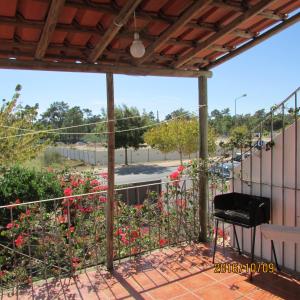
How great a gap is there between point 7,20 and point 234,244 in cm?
319

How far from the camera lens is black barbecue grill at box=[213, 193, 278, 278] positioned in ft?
9.64

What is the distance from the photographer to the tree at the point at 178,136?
18266 millimetres

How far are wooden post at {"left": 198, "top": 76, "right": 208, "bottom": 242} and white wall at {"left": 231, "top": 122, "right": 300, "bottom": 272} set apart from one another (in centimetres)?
49

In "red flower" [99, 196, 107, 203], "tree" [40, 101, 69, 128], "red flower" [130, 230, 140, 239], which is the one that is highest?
"tree" [40, 101, 69, 128]

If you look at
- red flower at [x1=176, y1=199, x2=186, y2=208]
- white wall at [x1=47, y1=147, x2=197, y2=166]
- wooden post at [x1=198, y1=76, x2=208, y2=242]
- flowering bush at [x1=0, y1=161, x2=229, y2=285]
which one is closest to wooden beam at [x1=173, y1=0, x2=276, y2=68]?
wooden post at [x1=198, y1=76, x2=208, y2=242]

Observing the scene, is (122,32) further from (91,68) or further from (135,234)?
(135,234)

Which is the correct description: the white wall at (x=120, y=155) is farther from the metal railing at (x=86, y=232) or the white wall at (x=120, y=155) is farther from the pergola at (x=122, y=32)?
the pergola at (x=122, y=32)

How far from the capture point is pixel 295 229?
262cm

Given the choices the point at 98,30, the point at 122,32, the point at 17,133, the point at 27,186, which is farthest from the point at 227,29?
the point at 17,133

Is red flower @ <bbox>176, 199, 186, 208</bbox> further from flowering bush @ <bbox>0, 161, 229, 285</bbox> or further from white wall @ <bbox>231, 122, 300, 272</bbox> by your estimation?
white wall @ <bbox>231, 122, 300, 272</bbox>

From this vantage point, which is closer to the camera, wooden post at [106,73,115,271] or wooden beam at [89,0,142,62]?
wooden beam at [89,0,142,62]

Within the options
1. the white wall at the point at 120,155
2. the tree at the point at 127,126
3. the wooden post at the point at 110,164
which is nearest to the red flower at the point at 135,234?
the wooden post at the point at 110,164

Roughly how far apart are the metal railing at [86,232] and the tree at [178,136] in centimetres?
1322

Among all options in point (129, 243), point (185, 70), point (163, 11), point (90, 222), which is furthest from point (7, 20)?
point (129, 243)
